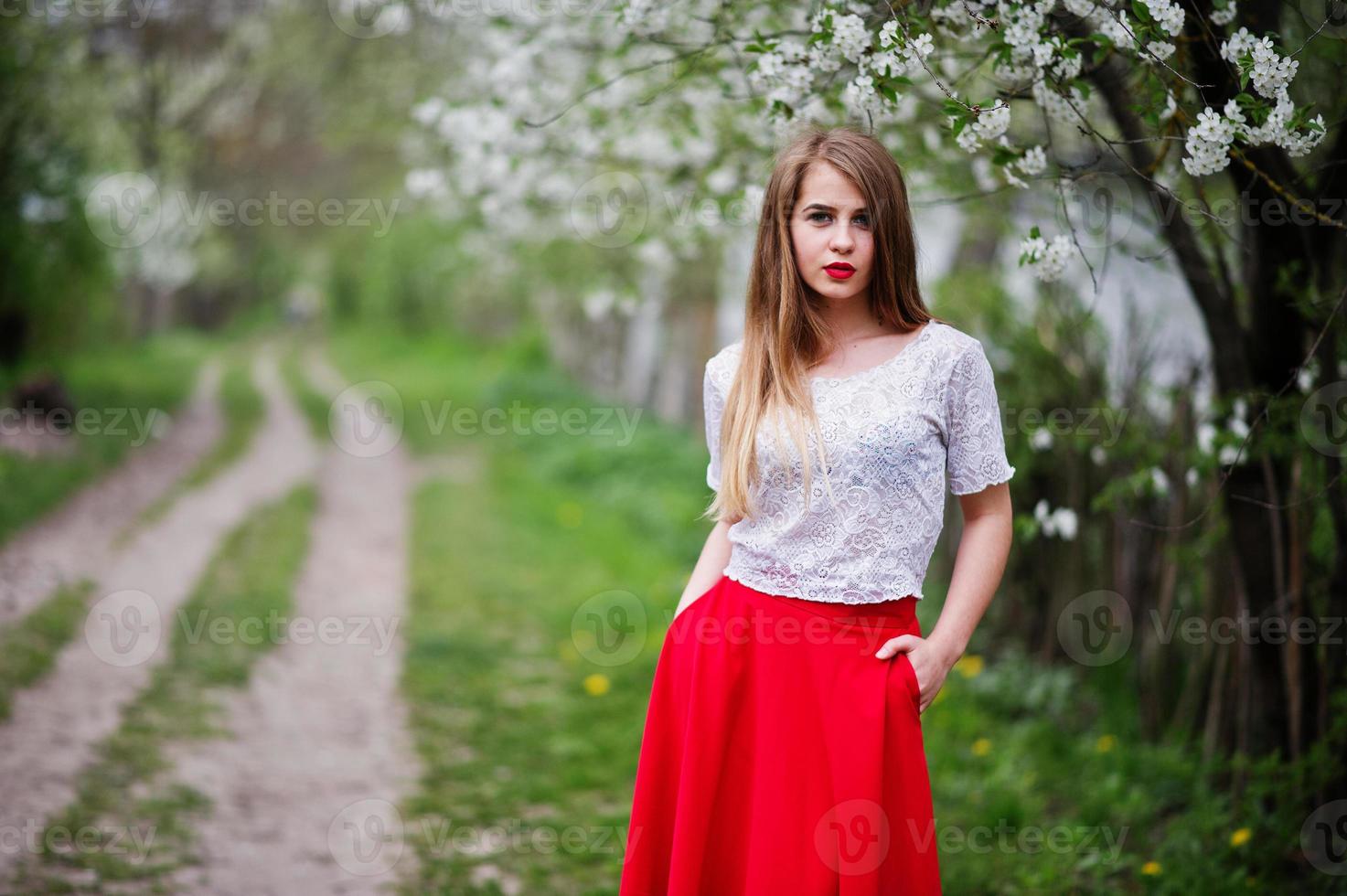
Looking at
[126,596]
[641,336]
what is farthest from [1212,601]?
[641,336]

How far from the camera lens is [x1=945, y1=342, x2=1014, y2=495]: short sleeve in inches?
84.4

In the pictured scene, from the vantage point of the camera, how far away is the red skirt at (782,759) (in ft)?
6.78

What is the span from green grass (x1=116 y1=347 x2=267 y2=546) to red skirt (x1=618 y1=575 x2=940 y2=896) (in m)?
6.34

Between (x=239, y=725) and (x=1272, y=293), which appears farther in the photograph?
(x=239, y=725)

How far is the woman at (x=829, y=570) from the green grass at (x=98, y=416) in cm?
631

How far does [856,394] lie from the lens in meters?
2.17

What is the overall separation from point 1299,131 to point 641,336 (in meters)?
14.4

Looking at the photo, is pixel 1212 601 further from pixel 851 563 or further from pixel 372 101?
pixel 372 101

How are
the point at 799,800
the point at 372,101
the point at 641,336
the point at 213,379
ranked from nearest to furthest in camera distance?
the point at 799,800, the point at 372,101, the point at 641,336, the point at 213,379
